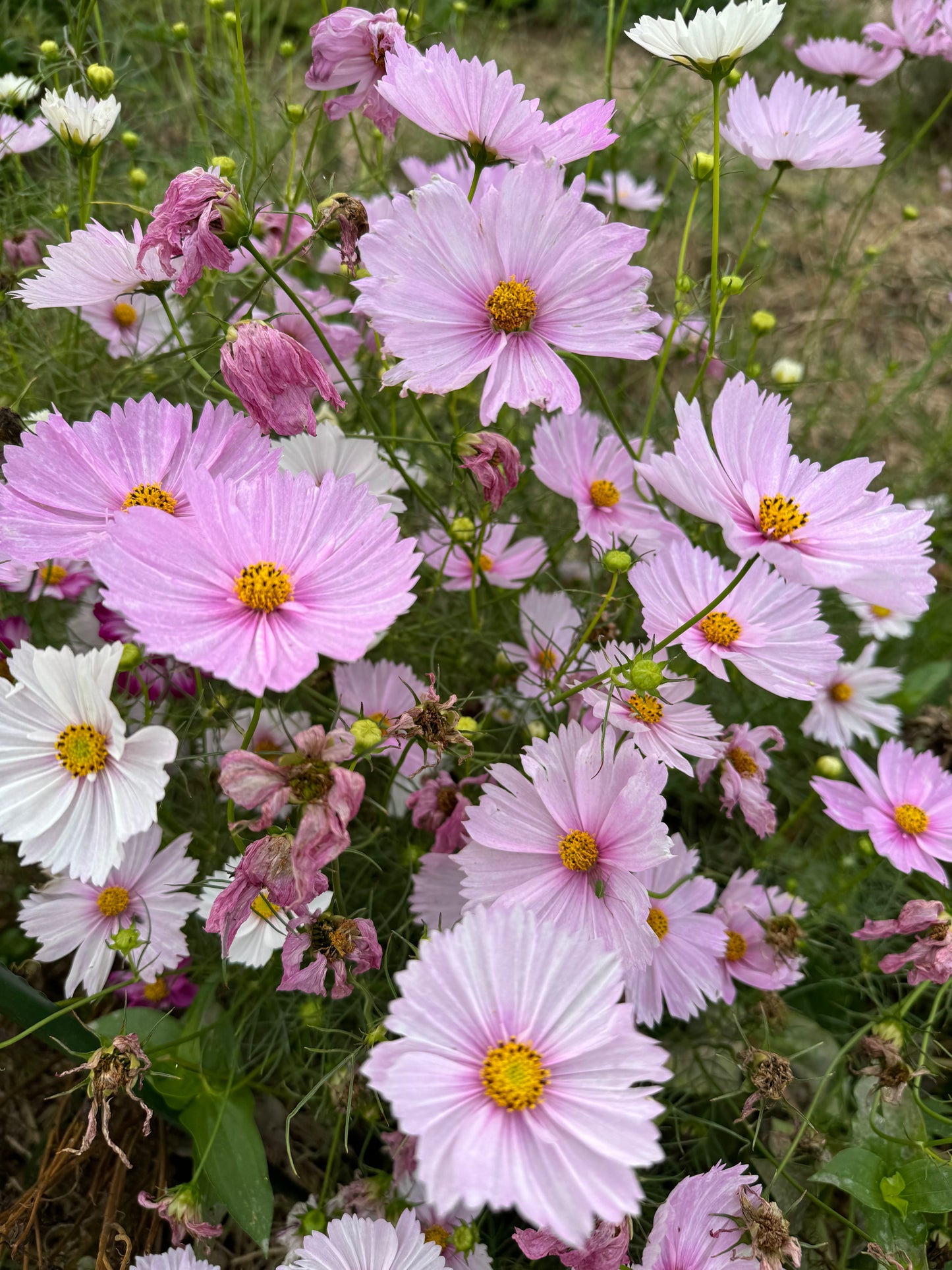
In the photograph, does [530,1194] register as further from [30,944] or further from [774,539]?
[30,944]

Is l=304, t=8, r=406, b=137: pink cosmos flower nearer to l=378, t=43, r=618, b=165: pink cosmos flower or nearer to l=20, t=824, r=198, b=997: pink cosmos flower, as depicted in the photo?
l=378, t=43, r=618, b=165: pink cosmos flower

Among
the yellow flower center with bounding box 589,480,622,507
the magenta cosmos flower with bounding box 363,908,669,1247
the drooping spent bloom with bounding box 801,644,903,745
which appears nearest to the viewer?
the magenta cosmos flower with bounding box 363,908,669,1247

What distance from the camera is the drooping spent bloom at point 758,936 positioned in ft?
2.96

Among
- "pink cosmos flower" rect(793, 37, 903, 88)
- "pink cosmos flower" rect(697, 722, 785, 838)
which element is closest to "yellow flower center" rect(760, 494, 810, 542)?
"pink cosmos flower" rect(697, 722, 785, 838)

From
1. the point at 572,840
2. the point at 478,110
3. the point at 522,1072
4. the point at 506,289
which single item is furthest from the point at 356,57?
the point at 522,1072

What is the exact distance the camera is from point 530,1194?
481mm

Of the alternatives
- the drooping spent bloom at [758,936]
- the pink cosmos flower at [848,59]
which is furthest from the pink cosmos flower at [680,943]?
the pink cosmos flower at [848,59]

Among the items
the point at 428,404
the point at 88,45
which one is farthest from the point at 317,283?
the point at 88,45

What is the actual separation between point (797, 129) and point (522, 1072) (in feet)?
3.32

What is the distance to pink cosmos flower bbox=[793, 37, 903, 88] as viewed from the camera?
1.33 meters

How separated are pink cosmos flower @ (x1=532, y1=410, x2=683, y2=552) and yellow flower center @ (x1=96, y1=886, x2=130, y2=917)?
0.54 meters

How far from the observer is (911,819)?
948 millimetres

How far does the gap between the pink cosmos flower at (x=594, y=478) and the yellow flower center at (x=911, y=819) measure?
0.37 meters

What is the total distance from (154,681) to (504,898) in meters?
0.47
